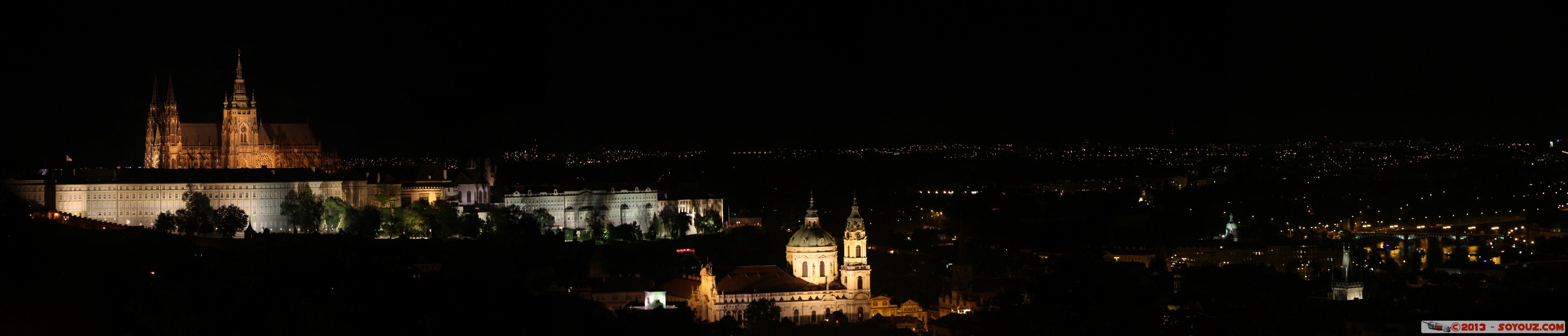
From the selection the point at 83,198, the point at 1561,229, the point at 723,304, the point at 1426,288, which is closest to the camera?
the point at 723,304

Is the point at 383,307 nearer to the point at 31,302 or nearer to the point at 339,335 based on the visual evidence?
the point at 339,335

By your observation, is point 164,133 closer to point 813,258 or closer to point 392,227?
point 392,227

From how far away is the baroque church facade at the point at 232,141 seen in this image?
169ft

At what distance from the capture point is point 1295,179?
7969 centimetres

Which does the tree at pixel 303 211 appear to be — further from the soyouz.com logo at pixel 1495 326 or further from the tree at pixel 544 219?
the soyouz.com logo at pixel 1495 326

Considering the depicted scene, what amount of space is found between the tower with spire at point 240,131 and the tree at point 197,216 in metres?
5.99

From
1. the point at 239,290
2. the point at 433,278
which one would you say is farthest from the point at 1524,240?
the point at 239,290

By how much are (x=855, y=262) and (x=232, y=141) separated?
2426 cm

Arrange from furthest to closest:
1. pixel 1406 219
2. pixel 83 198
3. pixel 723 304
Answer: pixel 1406 219 < pixel 83 198 < pixel 723 304

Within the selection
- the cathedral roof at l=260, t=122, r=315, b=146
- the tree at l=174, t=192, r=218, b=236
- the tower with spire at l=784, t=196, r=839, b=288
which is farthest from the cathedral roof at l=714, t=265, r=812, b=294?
the cathedral roof at l=260, t=122, r=315, b=146

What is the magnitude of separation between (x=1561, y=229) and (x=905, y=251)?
2206 cm

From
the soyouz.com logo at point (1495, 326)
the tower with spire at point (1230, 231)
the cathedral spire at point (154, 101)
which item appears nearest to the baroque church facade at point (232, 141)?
the cathedral spire at point (154, 101)

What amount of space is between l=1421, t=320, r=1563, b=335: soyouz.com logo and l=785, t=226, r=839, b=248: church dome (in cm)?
1315

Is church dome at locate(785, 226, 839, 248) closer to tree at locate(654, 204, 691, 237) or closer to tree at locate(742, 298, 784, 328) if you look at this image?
tree at locate(742, 298, 784, 328)
